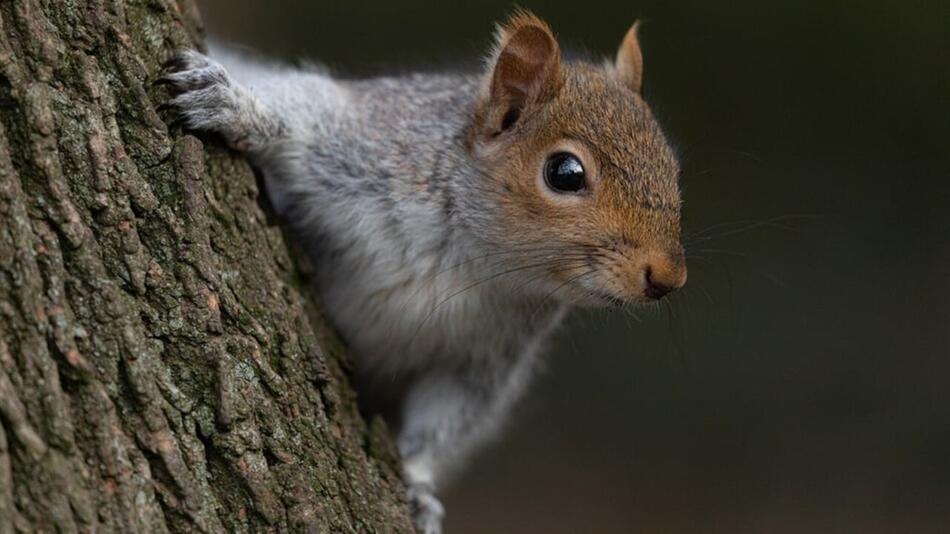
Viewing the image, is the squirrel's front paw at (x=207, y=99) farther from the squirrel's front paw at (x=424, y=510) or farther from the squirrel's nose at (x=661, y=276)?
the squirrel's front paw at (x=424, y=510)

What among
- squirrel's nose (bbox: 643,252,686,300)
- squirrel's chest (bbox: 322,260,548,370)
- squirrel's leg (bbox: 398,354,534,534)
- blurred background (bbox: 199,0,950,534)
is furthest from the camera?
blurred background (bbox: 199,0,950,534)

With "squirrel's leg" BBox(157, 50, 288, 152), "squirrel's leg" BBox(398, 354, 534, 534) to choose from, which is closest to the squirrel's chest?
"squirrel's leg" BBox(398, 354, 534, 534)

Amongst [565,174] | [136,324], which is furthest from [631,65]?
[136,324]

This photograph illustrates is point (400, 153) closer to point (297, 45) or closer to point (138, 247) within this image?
point (138, 247)

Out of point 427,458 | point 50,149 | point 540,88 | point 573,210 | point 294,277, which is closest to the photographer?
point 50,149

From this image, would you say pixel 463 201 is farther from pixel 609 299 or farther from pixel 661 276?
pixel 661 276

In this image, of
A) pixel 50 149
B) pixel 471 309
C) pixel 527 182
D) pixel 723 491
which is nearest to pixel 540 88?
pixel 527 182

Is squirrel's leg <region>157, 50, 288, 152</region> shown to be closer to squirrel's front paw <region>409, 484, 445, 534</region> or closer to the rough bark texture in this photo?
the rough bark texture
